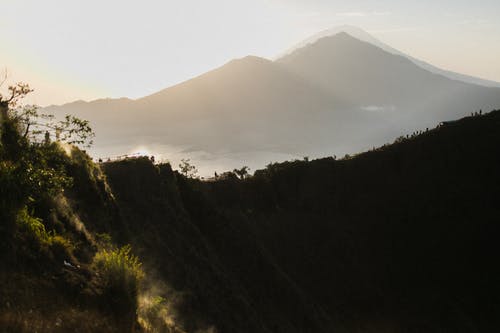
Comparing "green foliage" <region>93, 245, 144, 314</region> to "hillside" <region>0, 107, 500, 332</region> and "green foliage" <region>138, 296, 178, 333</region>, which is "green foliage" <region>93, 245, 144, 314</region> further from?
"green foliage" <region>138, 296, 178, 333</region>

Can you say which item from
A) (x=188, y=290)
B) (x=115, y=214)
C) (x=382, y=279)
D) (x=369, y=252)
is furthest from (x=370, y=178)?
(x=115, y=214)

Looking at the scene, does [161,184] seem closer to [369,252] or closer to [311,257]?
[311,257]

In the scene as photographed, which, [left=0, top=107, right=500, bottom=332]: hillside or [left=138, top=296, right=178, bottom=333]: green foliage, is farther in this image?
[left=138, top=296, right=178, bottom=333]: green foliage

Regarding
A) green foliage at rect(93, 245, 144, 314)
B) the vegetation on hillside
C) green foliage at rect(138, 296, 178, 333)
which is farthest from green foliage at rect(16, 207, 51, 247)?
green foliage at rect(138, 296, 178, 333)

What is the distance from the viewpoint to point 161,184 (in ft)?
110

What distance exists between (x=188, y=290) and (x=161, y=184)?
10.3 m

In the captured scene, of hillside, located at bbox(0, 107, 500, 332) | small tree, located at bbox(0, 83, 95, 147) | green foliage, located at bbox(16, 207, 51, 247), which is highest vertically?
small tree, located at bbox(0, 83, 95, 147)

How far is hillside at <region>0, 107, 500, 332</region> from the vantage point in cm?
995

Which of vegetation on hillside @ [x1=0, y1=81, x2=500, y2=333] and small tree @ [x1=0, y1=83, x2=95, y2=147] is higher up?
small tree @ [x1=0, y1=83, x2=95, y2=147]

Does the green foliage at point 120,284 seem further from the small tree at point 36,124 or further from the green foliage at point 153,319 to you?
the small tree at point 36,124

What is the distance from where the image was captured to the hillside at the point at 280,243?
392 inches

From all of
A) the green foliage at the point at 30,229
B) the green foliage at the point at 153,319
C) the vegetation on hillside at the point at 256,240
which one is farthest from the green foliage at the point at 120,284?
the green foliage at the point at 30,229

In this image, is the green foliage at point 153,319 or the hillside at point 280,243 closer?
the hillside at point 280,243

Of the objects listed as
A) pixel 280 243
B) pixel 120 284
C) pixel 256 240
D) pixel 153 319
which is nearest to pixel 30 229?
pixel 120 284
